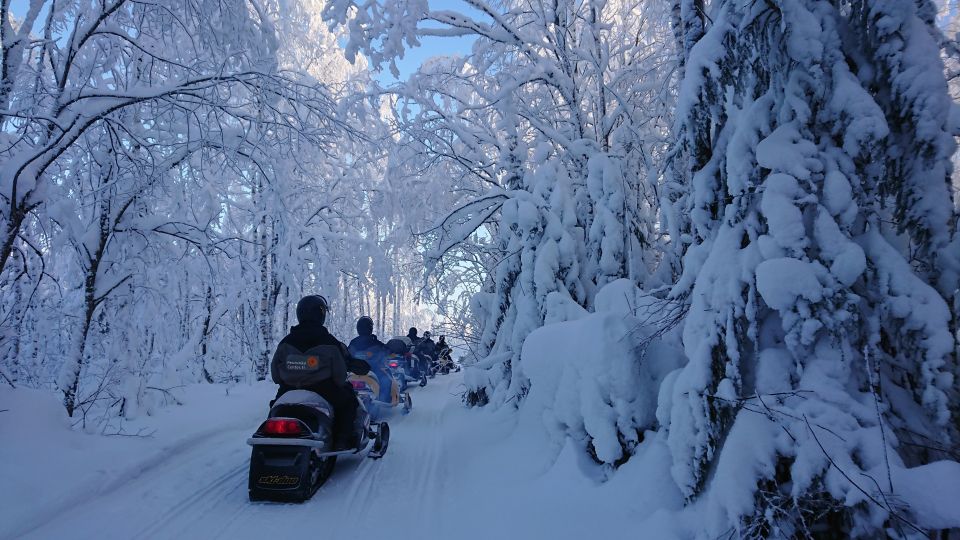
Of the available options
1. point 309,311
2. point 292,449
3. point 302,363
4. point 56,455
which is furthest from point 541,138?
point 56,455

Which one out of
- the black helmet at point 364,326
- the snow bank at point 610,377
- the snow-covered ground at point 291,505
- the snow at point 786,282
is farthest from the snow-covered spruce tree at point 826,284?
the black helmet at point 364,326

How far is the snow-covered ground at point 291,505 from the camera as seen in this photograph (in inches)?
143

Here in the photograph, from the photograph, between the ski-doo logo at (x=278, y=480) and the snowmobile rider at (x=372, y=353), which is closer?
the ski-doo logo at (x=278, y=480)

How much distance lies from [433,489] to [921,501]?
4032mm

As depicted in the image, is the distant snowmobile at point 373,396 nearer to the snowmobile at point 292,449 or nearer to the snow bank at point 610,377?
the snowmobile at point 292,449

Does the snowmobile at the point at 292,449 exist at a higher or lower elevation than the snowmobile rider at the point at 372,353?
lower

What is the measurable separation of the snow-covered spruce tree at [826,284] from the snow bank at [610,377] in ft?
3.60

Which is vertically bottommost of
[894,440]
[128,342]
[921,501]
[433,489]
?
[433,489]

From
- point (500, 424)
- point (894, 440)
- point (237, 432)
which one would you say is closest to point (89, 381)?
point (237, 432)

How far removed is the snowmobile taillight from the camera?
4.73 metres

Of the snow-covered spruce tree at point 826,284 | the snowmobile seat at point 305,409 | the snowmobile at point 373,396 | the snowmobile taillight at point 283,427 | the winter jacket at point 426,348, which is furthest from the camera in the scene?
the winter jacket at point 426,348

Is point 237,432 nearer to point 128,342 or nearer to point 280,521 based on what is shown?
point 128,342

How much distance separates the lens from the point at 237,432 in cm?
755

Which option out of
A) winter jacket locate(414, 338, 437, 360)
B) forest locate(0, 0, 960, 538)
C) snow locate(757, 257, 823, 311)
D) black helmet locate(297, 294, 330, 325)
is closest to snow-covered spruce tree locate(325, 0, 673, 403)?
forest locate(0, 0, 960, 538)
